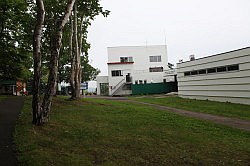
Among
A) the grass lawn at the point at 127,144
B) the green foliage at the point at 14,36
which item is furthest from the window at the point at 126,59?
the grass lawn at the point at 127,144

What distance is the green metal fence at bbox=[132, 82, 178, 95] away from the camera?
46.7 metres

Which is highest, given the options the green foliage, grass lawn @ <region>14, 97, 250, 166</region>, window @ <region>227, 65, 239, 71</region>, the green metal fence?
the green foliage

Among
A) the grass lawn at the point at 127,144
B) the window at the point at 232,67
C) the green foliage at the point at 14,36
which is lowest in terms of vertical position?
the grass lawn at the point at 127,144

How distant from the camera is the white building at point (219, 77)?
22.5m

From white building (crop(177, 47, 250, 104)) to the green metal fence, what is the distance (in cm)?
1388

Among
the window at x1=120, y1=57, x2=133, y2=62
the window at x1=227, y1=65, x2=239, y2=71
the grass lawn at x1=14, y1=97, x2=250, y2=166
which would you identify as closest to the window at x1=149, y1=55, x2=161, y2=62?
the window at x1=120, y1=57, x2=133, y2=62

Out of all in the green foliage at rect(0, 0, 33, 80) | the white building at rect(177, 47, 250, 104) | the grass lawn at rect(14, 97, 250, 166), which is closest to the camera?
the grass lawn at rect(14, 97, 250, 166)

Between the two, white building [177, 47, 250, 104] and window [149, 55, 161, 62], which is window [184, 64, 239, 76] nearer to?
white building [177, 47, 250, 104]

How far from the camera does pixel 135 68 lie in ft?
179

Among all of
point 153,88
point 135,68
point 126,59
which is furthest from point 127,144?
point 126,59

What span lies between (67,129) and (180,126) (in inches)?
194

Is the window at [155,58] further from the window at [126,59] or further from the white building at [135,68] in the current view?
the window at [126,59]

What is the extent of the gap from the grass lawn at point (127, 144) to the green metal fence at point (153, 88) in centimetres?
3484

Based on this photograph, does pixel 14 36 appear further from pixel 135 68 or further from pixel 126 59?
pixel 135 68
